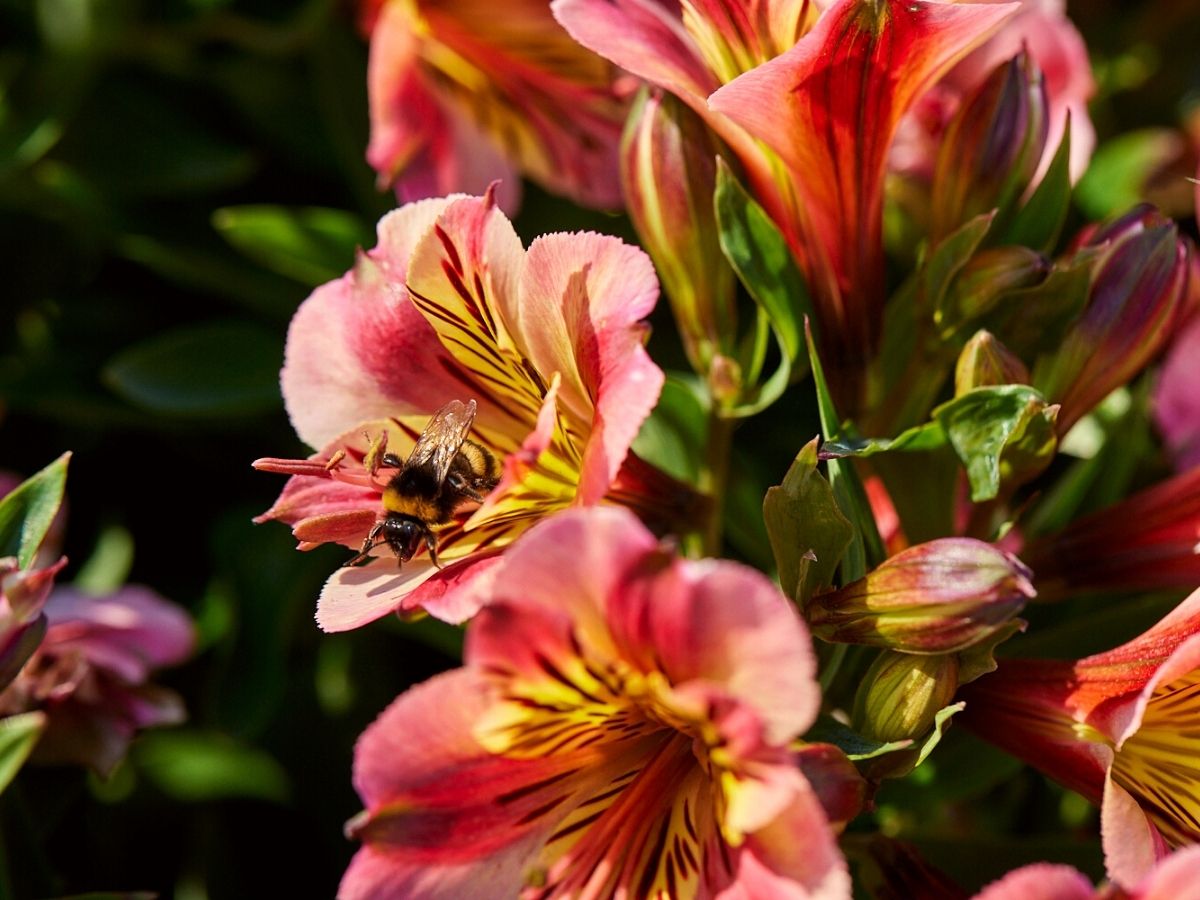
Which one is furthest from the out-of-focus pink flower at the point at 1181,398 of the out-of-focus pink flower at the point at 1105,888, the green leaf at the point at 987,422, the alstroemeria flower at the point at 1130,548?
the out-of-focus pink flower at the point at 1105,888

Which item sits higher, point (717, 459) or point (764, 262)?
point (764, 262)

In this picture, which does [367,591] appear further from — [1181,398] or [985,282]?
[1181,398]

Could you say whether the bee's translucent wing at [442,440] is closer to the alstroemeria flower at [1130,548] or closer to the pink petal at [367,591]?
the pink petal at [367,591]

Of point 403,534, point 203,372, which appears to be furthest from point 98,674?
point 403,534

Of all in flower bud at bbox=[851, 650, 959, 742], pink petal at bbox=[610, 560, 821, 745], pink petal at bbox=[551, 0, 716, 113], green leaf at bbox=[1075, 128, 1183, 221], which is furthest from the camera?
green leaf at bbox=[1075, 128, 1183, 221]

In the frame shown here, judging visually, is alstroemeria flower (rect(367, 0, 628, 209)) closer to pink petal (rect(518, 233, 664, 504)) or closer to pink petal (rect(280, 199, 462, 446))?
pink petal (rect(280, 199, 462, 446))

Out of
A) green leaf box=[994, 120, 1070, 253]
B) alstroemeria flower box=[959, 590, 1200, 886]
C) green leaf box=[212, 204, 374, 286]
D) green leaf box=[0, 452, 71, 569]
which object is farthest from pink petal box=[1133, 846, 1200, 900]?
green leaf box=[212, 204, 374, 286]
